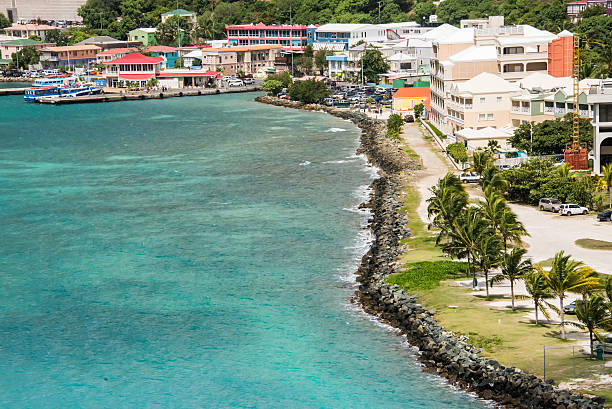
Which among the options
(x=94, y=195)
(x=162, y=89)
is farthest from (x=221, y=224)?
(x=162, y=89)

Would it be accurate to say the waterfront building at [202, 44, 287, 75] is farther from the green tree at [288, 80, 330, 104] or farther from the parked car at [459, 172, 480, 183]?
the parked car at [459, 172, 480, 183]

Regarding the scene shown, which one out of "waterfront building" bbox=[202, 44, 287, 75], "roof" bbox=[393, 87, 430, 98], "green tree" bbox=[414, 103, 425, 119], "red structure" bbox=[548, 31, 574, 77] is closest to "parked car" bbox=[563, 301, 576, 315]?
"red structure" bbox=[548, 31, 574, 77]

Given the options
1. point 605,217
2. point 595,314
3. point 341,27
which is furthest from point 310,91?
point 595,314

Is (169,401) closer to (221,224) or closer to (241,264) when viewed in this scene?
(241,264)

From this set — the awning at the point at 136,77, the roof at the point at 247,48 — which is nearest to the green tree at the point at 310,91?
the roof at the point at 247,48

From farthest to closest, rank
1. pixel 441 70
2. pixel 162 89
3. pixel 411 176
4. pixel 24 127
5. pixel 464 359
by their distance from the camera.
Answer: pixel 162 89 → pixel 24 127 → pixel 441 70 → pixel 411 176 → pixel 464 359

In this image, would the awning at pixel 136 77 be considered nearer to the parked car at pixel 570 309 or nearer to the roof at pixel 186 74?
the roof at pixel 186 74
